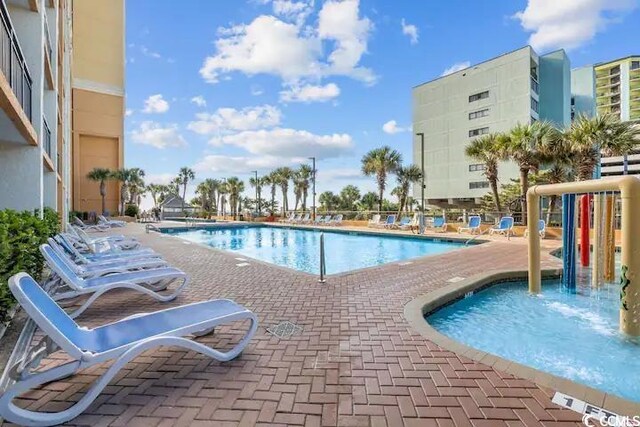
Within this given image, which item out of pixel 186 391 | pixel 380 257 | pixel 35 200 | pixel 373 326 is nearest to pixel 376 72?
pixel 380 257

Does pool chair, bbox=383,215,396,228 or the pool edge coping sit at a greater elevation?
pool chair, bbox=383,215,396,228

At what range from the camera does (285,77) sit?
2198cm

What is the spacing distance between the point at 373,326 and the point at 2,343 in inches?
157

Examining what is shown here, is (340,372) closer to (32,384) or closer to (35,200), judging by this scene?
(32,384)

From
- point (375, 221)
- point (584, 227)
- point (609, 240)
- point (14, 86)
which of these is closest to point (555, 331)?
point (609, 240)

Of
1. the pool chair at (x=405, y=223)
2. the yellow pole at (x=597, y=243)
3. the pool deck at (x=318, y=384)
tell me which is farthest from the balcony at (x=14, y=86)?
the pool chair at (x=405, y=223)

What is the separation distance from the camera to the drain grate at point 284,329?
4.02m

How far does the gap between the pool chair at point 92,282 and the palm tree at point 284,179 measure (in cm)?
3462

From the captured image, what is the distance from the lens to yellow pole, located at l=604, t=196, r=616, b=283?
24.2 ft

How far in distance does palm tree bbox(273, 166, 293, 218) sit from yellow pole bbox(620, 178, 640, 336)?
36398 millimetres

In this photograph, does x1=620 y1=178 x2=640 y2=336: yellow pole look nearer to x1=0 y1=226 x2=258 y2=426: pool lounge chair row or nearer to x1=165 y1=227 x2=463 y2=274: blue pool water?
x1=0 y1=226 x2=258 y2=426: pool lounge chair row

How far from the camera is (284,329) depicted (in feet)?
13.7

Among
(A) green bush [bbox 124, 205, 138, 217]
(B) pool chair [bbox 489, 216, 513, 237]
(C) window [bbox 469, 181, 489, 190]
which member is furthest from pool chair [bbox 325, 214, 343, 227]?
(A) green bush [bbox 124, 205, 138, 217]

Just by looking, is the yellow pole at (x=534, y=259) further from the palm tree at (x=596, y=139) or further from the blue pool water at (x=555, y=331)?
the palm tree at (x=596, y=139)
